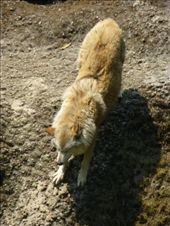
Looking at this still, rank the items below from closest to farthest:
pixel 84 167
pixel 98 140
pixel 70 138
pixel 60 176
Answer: pixel 70 138
pixel 84 167
pixel 60 176
pixel 98 140

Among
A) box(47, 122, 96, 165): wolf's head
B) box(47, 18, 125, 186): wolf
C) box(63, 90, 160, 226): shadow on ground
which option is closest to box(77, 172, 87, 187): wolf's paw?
box(47, 18, 125, 186): wolf

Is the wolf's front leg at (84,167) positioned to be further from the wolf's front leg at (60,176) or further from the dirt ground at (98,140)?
the wolf's front leg at (60,176)

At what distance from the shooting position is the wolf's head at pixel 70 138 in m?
8.30

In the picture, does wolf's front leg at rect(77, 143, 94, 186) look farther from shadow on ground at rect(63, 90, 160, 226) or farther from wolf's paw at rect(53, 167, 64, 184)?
wolf's paw at rect(53, 167, 64, 184)

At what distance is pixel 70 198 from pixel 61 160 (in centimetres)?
128

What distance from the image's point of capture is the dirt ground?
9.48 metres

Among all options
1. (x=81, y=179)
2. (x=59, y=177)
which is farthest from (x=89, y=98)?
(x=59, y=177)

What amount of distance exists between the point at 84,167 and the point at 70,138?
1.25m

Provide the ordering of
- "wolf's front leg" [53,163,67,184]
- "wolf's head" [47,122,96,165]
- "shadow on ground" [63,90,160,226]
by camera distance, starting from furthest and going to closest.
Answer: "wolf's front leg" [53,163,67,184], "shadow on ground" [63,90,160,226], "wolf's head" [47,122,96,165]

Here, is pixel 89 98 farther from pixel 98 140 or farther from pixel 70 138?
pixel 98 140

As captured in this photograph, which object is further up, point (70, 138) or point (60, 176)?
point (70, 138)

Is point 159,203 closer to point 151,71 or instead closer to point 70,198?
point 70,198

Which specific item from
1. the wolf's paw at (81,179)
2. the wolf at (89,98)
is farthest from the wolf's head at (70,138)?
the wolf's paw at (81,179)

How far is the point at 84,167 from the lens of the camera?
30.9 ft
